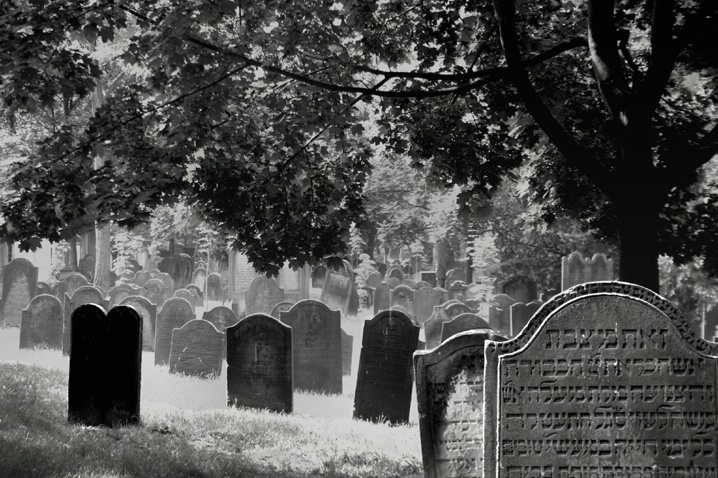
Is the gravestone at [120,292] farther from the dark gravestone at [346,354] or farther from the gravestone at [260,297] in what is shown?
the dark gravestone at [346,354]

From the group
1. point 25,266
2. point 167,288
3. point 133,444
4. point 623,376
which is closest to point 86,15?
point 133,444

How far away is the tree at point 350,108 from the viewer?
811 cm

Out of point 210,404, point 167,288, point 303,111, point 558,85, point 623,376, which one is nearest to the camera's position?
point 623,376

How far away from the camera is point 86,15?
8.26 m

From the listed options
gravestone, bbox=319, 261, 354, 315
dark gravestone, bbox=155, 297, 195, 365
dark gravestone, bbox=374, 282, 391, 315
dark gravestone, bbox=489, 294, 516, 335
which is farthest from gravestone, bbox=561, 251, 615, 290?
dark gravestone, bbox=155, 297, 195, 365

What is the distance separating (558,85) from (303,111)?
308cm

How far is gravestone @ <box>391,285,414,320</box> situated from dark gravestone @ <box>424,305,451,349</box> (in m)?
6.10

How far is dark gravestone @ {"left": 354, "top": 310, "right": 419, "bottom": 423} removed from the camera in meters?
11.6

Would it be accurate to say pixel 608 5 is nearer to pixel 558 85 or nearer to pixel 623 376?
pixel 558 85

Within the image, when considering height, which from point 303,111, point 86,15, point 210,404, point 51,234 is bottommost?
point 210,404

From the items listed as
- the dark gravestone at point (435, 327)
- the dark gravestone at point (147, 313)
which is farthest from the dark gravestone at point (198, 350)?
the dark gravestone at point (435, 327)

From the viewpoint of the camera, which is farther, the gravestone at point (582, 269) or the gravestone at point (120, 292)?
the gravestone at point (582, 269)

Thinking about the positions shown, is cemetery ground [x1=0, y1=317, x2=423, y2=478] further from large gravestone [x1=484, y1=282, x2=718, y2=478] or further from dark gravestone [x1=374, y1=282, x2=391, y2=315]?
dark gravestone [x1=374, y1=282, x2=391, y2=315]

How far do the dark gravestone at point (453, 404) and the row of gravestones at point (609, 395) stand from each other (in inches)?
75.1
